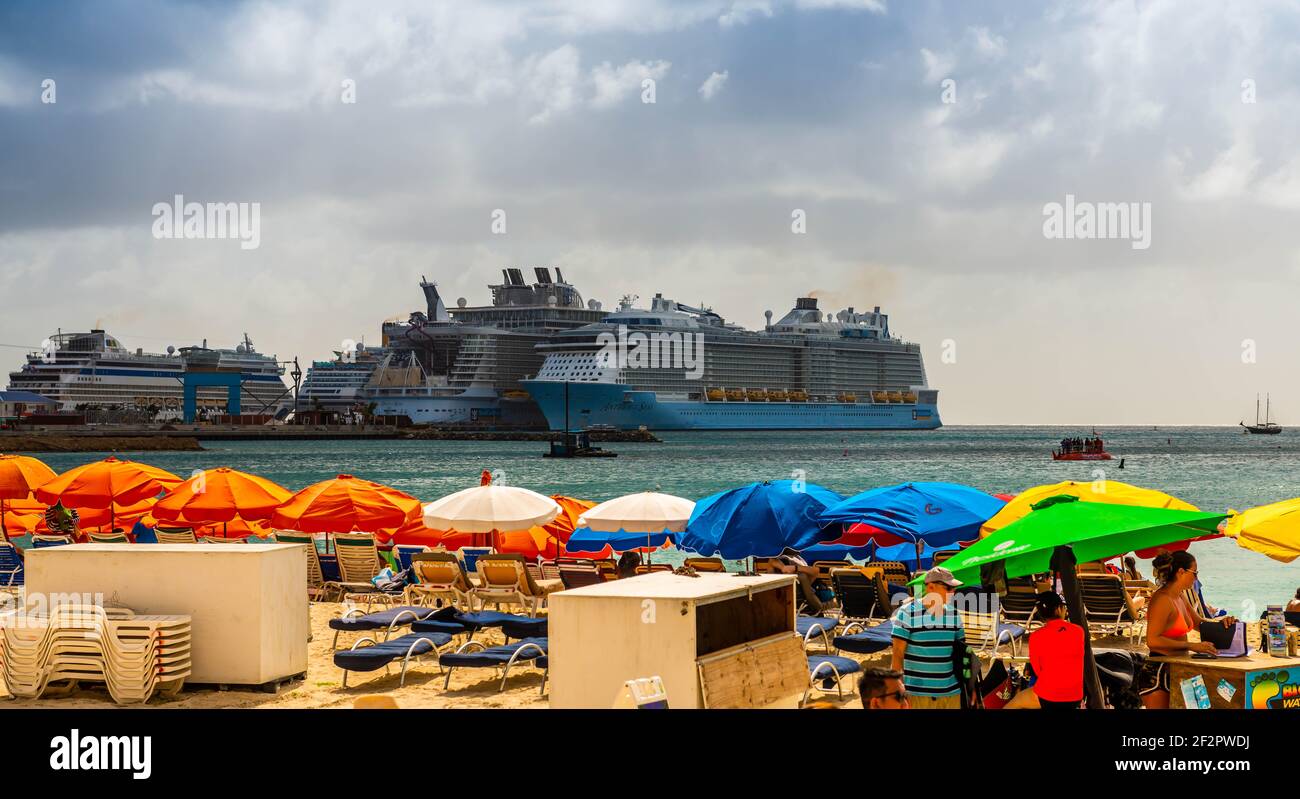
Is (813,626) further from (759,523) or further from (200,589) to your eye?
(200,589)

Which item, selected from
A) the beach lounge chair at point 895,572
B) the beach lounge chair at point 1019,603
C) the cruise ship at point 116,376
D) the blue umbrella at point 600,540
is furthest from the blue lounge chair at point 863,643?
the cruise ship at point 116,376

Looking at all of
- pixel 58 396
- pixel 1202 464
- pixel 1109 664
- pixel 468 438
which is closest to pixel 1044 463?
pixel 1202 464

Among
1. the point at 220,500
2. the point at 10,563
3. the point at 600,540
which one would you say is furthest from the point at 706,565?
the point at 10,563

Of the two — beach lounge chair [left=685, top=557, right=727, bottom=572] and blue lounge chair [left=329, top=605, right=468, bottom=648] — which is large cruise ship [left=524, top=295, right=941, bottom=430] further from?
blue lounge chair [left=329, top=605, right=468, bottom=648]

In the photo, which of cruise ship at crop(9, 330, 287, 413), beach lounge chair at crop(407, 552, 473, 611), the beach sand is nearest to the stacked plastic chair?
the beach sand
